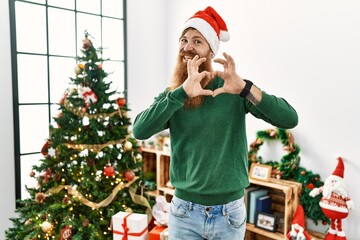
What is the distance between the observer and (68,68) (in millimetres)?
3018

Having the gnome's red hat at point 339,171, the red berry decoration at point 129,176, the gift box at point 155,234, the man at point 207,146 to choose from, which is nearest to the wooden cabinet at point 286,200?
the gnome's red hat at point 339,171

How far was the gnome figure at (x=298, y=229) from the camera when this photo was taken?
2.18 metres

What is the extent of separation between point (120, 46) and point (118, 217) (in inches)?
76.6

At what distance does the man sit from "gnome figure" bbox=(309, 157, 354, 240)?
1156mm

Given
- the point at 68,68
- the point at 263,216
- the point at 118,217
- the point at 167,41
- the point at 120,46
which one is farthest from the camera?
the point at 167,41

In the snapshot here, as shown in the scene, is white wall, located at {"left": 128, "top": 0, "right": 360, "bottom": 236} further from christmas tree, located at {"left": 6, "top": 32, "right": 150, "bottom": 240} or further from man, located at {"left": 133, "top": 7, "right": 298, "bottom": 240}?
man, located at {"left": 133, "top": 7, "right": 298, "bottom": 240}

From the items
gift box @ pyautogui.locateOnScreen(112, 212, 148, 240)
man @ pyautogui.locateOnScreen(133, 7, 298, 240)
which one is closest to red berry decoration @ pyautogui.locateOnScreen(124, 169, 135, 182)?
gift box @ pyautogui.locateOnScreen(112, 212, 148, 240)

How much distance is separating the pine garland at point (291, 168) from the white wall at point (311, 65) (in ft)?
0.22

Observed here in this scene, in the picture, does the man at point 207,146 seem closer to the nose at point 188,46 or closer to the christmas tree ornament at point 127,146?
the nose at point 188,46

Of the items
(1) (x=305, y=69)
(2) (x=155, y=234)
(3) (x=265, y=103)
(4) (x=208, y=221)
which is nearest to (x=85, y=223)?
(2) (x=155, y=234)

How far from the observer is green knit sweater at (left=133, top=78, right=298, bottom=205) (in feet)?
3.93

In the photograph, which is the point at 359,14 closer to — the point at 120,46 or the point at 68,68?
the point at 120,46

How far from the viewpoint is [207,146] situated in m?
1.22

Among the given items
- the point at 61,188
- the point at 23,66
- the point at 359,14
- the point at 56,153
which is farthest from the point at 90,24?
the point at 359,14
